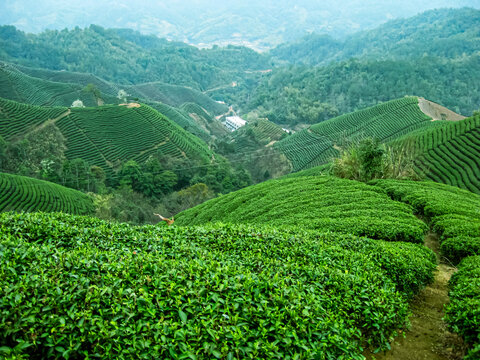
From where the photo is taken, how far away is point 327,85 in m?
126

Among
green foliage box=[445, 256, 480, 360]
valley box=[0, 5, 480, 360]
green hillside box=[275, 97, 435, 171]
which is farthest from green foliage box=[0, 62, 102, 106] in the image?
green foliage box=[445, 256, 480, 360]

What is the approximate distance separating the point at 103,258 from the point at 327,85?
5121 inches

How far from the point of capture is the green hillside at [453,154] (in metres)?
29.0

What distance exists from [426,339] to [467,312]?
1.15 m

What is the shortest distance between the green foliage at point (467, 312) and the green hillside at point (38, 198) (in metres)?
38.1

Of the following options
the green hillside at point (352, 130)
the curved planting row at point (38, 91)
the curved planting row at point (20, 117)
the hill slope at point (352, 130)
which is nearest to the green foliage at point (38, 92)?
the curved planting row at point (38, 91)

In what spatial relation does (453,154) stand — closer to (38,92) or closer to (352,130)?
(352,130)

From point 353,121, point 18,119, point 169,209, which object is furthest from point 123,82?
point 169,209

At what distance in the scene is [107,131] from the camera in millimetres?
63844

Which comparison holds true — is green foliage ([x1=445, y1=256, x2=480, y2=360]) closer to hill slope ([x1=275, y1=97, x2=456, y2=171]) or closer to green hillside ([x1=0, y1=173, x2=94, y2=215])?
green hillside ([x1=0, y1=173, x2=94, y2=215])

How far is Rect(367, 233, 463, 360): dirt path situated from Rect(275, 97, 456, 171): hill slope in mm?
55860

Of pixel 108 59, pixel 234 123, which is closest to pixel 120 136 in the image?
pixel 234 123

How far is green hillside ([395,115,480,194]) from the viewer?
29016 mm

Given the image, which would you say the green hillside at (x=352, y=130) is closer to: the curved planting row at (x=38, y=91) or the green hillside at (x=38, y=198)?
the green hillside at (x=38, y=198)
